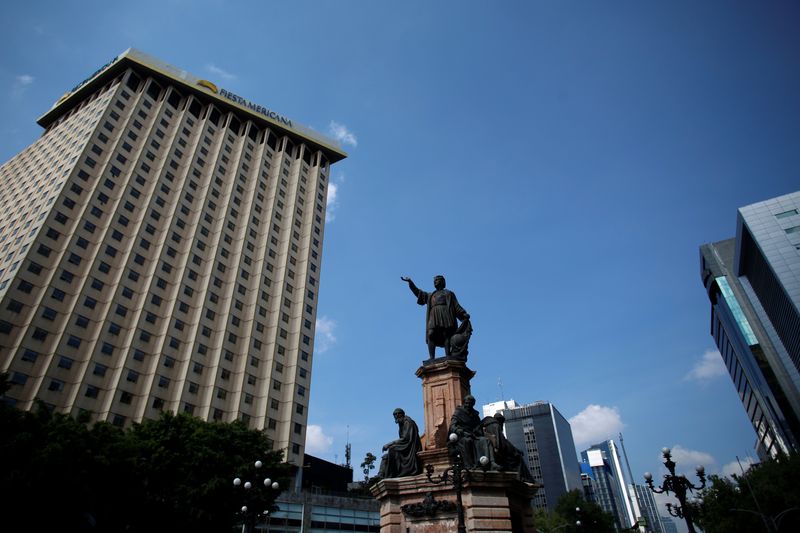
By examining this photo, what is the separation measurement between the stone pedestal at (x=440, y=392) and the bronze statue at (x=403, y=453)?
58 cm

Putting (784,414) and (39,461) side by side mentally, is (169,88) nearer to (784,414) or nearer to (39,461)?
(39,461)

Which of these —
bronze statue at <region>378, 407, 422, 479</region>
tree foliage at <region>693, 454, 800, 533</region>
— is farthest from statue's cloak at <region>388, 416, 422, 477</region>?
tree foliage at <region>693, 454, 800, 533</region>

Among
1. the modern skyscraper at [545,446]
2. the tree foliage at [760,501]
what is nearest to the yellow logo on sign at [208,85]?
the tree foliage at [760,501]

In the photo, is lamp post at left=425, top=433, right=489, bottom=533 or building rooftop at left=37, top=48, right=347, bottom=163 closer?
lamp post at left=425, top=433, right=489, bottom=533

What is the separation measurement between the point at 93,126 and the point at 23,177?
1468 centimetres

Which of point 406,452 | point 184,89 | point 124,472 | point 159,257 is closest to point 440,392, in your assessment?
point 406,452

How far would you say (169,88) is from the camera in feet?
231

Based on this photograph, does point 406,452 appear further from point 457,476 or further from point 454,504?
point 457,476

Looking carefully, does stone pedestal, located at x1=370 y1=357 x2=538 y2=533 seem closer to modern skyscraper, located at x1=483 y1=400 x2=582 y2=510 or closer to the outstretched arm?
the outstretched arm

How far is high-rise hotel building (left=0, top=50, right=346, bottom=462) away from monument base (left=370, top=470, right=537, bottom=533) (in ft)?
147

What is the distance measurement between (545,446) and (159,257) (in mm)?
116436

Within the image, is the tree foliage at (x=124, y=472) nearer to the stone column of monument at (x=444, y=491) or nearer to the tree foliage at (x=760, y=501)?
the stone column of monument at (x=444, y=491)

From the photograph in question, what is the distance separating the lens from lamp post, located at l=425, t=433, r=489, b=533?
10.8 meters

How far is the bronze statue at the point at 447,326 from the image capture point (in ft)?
Answer: 51.1
